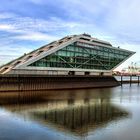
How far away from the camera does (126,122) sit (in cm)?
3491

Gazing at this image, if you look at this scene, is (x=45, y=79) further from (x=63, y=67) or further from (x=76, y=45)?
(x=76, y=45)

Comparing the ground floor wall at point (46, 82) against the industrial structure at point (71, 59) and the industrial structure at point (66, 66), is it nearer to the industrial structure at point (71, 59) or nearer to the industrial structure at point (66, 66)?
the industrial structure at point (66, 66)

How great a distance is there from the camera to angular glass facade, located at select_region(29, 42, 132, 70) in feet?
306

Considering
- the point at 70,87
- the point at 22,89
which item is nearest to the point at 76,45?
the point at 70,87

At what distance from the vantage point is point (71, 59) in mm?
99375

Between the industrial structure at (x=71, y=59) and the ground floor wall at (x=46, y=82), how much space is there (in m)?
5.39

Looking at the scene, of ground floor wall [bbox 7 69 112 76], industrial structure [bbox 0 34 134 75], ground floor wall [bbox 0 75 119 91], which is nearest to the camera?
ground floor wall [bbox 0 75 119 91]

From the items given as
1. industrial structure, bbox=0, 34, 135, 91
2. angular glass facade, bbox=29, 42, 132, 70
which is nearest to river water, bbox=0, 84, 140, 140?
industrial structure, bbox=0, 34, 135, 91

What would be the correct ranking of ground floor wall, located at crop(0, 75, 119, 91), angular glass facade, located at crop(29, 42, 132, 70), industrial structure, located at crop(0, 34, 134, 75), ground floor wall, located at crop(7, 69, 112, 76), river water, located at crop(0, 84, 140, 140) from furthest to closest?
angular glass facade, located at crop(29, 42, 132, 70) < industrial structure, located at crop(0, 34, 134, 75) < ground floor wall, located at crop(7, 69, 112, 76) < ground floor wall, located at crop(0, 75, 119, 91) < river water, located at crop(0, 84, 140, 140)

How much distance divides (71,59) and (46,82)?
63.4 feet

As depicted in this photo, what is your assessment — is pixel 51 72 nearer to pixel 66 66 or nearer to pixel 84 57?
pixel 66 66

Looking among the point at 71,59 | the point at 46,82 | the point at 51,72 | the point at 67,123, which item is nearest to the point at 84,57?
the point at 71,59

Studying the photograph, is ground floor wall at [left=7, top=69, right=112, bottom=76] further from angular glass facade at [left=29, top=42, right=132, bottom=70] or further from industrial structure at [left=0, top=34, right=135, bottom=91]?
angular glass facade at [left=29, top=42, right=132, bottom=70]

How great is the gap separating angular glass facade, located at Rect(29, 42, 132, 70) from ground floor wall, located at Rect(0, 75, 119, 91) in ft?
22.4
